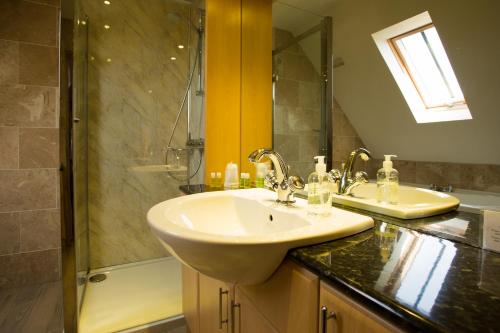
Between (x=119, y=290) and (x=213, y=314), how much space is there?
3.98 ft

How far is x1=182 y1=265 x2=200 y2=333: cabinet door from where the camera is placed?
1.21m

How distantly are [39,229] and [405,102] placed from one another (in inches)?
97.0

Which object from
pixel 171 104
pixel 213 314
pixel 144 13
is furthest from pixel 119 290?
pixel 144 13

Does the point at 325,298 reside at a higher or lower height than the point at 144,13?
lower

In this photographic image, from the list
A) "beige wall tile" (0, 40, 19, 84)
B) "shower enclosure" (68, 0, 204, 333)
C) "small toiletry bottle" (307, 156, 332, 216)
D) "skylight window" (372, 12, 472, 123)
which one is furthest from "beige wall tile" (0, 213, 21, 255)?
"skylight window" (372, 12, 472, 123)

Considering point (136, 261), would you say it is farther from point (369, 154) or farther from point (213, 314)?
point (369, 154)


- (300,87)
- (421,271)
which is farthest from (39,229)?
(421,271)

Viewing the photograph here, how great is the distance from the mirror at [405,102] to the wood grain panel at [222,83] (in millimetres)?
632

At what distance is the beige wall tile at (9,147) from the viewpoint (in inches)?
75.9

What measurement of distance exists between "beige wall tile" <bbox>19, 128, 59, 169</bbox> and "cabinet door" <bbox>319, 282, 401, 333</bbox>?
223 cm

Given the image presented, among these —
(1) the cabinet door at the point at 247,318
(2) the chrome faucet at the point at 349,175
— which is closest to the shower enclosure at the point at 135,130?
(2) the chrome faucet at the point at 349,175

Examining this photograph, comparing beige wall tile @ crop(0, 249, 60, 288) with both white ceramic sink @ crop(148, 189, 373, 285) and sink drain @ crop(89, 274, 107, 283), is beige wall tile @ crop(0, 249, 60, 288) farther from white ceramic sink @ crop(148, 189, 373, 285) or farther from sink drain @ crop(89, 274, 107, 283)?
white ceramic sink @ crop(148, 189, 373, 285)

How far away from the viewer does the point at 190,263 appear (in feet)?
2.20

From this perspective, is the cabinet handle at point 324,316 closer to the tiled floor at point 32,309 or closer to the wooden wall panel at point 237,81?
the wooden wall panel at point 237,81
